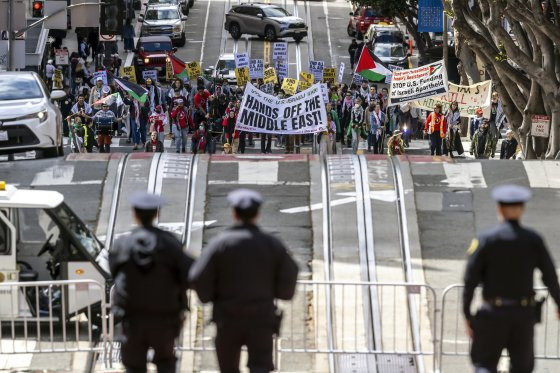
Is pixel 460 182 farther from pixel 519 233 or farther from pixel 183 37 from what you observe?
pixel 183 37

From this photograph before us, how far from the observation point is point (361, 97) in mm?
39406

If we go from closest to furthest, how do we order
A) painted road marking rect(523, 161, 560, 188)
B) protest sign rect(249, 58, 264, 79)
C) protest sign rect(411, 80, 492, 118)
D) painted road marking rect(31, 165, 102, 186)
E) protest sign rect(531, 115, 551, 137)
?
1. painted road marking rect(31, 165, 102, 186)
2. painted road marking rect(523, 161, 560, 188)
3. protest sign rect(531, 115, 551, 137)
4. protest sign rect(411, 80, 492, 118)
5. protest sign rect(249, 58, 264, 79)

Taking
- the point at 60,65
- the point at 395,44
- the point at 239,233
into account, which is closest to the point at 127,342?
the point at 239,233

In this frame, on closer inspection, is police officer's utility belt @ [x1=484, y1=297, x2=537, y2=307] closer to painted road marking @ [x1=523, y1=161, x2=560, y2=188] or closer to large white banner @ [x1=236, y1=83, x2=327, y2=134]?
painted road marking @ [x1=523, y1=161, x2=560, y2=188]

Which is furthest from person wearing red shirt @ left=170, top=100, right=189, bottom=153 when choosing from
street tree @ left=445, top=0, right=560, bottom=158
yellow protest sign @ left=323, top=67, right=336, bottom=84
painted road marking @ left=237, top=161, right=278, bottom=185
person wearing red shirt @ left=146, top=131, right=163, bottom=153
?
painted road marking @ left=237, top=161, right=278, bottom=185

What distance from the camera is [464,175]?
22.3 m

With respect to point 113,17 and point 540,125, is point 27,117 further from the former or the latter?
point 113,17

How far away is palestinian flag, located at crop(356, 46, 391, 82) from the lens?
39.0 meters

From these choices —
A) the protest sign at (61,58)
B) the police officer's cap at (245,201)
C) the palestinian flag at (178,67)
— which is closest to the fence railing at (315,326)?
the police officer's cap at (245,201)

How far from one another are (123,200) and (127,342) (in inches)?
410

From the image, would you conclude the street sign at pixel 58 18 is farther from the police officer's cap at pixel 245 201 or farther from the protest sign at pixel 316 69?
the police officer's cap at pixel 245 201

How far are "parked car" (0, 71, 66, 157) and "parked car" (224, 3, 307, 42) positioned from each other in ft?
125

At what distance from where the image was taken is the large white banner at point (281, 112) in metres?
30.7

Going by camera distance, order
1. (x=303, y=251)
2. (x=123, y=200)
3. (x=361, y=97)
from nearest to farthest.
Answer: (x=303, y=251)
(x=123, y=200)
(x=361, y=97)
